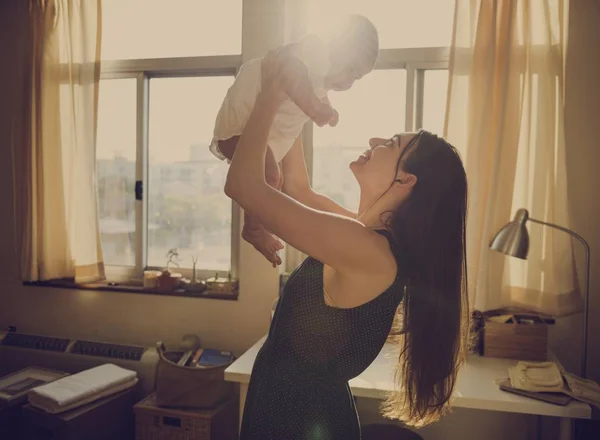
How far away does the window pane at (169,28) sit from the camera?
2842 millimetres

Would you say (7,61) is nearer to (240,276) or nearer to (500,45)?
(240,276)

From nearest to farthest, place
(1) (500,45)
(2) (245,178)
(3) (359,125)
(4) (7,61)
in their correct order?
(2) (245,178) < (1) (500,45) < (3) (359,125) < (4) (7,61)

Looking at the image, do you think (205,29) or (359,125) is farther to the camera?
(205,29)

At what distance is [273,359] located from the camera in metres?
1.05

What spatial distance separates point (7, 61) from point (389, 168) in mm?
2955

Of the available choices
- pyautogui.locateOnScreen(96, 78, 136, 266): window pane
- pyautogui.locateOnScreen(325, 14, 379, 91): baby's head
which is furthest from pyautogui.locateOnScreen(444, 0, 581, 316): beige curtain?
pyautogui.locateOnScreen(96, 78, 136, 266): window pane

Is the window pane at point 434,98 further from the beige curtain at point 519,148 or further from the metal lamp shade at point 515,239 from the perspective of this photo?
the metal lamp shade at point 515,239

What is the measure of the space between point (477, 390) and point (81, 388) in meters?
1.76

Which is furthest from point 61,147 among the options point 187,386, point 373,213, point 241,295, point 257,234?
point 373,213

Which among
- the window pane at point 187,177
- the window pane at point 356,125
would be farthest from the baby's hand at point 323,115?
the window pane at point 187,177

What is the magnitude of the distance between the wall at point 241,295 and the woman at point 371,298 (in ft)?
5.10

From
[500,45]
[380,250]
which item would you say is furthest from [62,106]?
[380,250]

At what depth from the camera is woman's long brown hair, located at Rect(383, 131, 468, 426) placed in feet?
3.36

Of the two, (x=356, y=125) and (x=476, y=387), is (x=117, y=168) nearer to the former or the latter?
(x=356, y=125)
